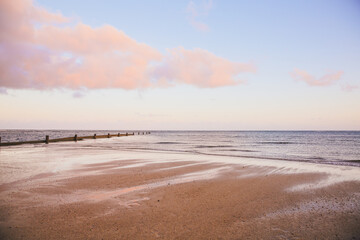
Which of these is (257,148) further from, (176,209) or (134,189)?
(176,209)

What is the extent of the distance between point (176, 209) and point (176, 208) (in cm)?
7

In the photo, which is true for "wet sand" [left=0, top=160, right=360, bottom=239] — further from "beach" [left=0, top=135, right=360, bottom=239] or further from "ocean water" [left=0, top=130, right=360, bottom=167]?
"ocean water" [left=0, top=130, right=360, bottom=167]

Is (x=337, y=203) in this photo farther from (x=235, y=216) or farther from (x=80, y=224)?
(x=80, y=224)

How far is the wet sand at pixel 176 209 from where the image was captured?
380 cm

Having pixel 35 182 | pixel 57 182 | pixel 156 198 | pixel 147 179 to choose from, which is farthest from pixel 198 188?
pixel 35 182

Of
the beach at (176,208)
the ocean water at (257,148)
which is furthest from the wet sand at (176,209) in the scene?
the ocean water at (257,148)

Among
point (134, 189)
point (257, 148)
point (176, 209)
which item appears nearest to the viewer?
point (176, 209)

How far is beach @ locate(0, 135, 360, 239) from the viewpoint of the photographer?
381 cm

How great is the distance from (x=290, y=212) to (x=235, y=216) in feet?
4.34

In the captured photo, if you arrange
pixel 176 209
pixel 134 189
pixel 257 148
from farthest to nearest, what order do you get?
pixel 257 148 < pixel 134 189 < pixel 176 209

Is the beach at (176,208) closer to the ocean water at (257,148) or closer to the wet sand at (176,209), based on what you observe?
the wet sand at (176,209)

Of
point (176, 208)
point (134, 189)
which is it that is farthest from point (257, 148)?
point (176, 208)

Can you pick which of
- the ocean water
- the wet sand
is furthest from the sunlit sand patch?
the ocean water

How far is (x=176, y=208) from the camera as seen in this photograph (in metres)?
4.96
